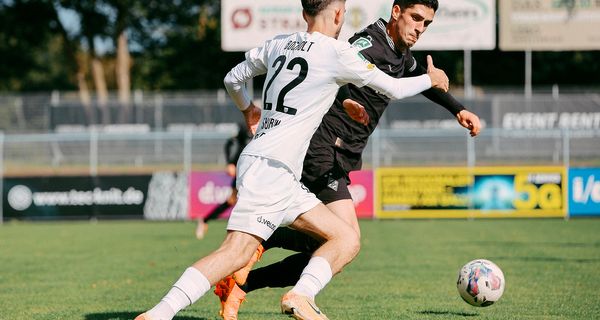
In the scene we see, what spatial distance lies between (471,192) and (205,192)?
19.7ft

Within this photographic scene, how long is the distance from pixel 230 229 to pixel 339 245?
0.72m

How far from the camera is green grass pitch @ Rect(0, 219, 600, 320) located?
848 cm

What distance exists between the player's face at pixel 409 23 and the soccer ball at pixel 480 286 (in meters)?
1.84

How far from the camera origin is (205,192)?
23.9 m

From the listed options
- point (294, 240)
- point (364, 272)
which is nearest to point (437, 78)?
point (294, 240)

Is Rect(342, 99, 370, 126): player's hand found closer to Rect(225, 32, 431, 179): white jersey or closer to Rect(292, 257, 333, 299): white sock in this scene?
Rect(225, 32, 431, 179): white jersey

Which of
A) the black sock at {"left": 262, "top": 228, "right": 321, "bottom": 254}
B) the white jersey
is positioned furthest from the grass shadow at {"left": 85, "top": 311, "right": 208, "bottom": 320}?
the white jersey

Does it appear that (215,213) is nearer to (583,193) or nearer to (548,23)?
(583,193)

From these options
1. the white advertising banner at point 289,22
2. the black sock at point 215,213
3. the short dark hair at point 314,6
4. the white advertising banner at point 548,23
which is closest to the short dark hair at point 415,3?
the short dark hair at point 314,6

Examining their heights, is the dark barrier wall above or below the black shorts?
below

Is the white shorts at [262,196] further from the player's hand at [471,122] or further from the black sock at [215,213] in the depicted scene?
the black sock at [215,213]

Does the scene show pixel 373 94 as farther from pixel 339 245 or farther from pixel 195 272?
pixel 195 272

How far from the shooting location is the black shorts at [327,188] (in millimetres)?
7176

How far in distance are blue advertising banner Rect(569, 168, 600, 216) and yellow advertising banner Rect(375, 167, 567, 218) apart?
0.61 feet
